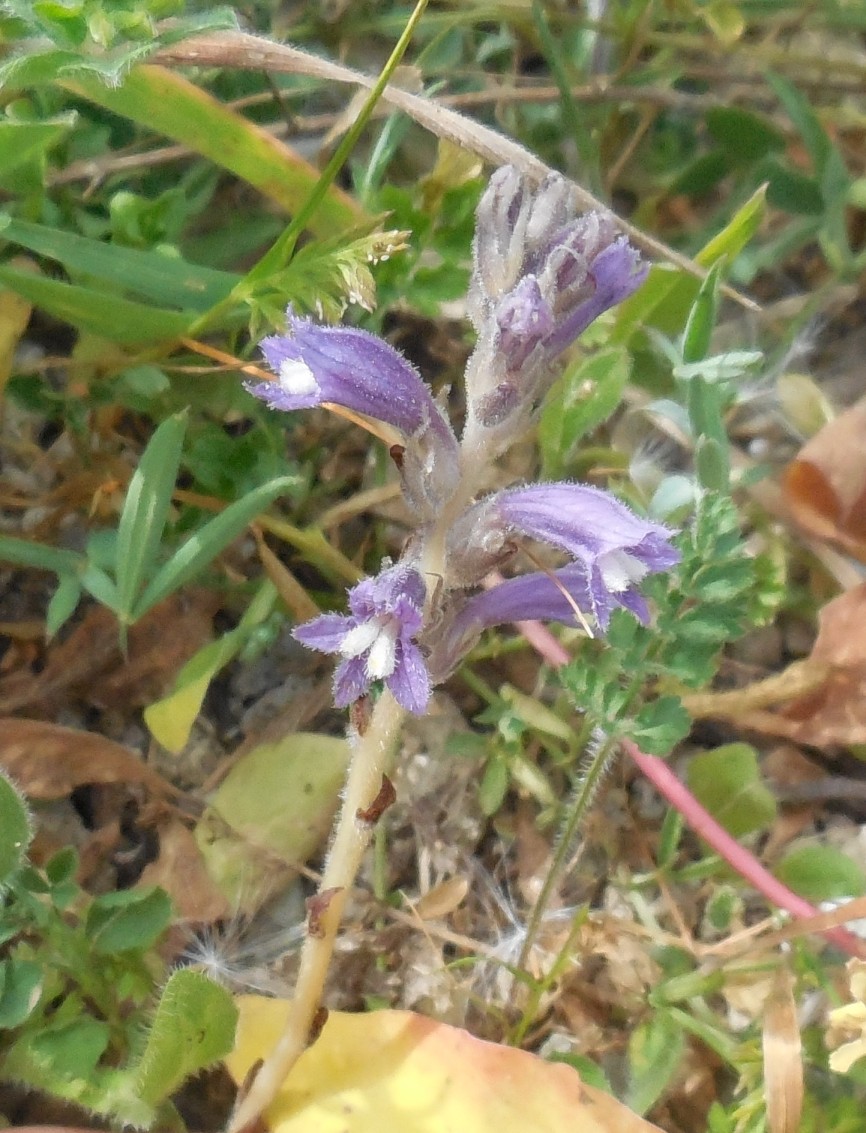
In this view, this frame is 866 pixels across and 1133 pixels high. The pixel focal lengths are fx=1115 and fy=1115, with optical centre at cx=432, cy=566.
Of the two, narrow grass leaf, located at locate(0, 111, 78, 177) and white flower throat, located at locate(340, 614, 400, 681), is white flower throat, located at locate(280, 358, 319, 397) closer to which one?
white flower throat, located at locate(340, 614, 400, 681)

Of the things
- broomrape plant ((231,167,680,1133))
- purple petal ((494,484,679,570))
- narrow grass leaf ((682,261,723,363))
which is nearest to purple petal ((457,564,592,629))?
broomrape plant ((231,167,680,1133))

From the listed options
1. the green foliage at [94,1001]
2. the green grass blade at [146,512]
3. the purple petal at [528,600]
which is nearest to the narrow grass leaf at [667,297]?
the purple petal at [528,600]

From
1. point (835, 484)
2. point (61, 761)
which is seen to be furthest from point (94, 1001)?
point (835, 484)

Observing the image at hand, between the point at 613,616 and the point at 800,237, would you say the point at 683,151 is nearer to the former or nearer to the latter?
the point at 800,237

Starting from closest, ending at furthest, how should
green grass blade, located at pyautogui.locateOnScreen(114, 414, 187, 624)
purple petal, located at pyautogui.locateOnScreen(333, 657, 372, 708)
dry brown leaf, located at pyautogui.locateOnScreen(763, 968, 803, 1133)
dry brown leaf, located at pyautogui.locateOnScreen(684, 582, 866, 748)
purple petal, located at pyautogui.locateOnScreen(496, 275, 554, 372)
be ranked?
1. purple petal, located at pyautogui.locateOnScreen(496, 275, 554, 372)
2. purple petal, located at pyautogui.locateOnScreen(333, 657, 372, 708)
3. dry brown leaf, located at pyautogui.locateOnScreen(763, 968, 803, 1133)
4. green grass blade, located at pyautogui.locateOnScreen(114, 414, 187, 624)
5. dry brown leaf, located at pyautogui.locateOnScreen(684, 582, 866, 748)

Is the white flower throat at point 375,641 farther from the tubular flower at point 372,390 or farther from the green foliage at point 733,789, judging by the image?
the green foliage at point 733,789

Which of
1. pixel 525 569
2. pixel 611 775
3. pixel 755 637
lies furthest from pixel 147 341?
pixel 755 637
